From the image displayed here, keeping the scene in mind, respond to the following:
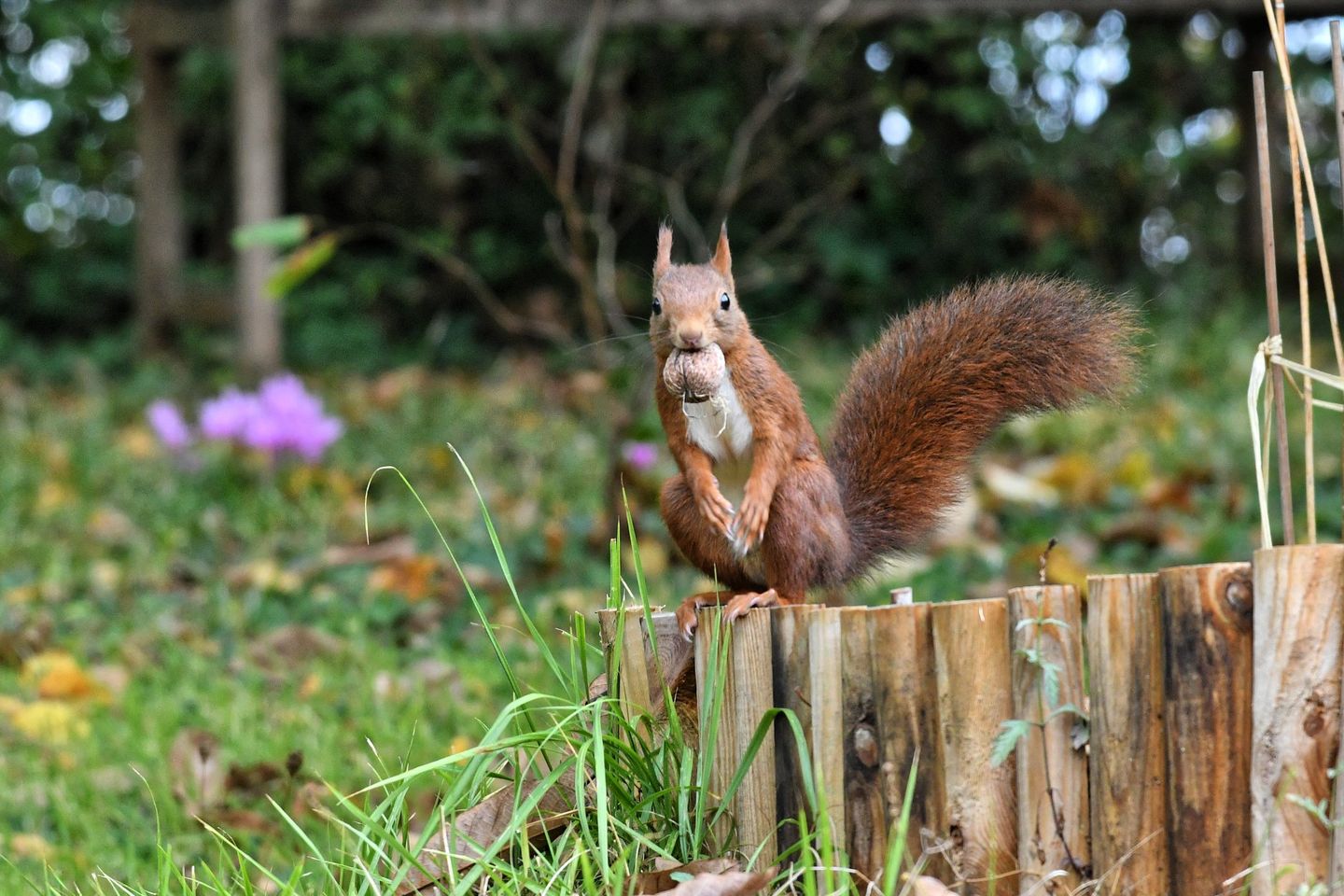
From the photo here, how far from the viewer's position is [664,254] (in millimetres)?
1970

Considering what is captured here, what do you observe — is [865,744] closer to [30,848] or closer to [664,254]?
[664,254]

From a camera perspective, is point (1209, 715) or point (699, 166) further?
point (699, 166)

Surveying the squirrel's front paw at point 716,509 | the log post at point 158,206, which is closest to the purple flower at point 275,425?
the log post at point 158,206

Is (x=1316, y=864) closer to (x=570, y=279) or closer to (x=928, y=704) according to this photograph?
(x=928, y=704)

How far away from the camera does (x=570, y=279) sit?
7.88 m

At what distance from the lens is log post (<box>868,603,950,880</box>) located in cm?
177

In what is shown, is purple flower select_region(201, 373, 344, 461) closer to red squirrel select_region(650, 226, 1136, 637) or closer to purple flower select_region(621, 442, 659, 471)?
purple flower select_region(621, 442, 659, 471)

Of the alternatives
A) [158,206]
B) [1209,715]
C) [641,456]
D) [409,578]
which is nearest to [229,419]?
[409,578]

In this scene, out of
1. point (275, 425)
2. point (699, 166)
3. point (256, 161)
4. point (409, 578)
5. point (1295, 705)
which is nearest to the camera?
point (1295, 705)

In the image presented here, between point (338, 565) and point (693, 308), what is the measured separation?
2428 mm

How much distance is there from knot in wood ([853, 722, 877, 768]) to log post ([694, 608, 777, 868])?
0.11 m

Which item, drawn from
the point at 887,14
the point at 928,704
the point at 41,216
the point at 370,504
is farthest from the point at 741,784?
the point at 41,216

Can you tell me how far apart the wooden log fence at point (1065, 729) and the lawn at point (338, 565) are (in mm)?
447

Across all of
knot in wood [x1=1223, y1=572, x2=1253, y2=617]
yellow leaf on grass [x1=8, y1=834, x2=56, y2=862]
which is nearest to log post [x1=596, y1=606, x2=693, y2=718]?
knot in wood [x1=1223, y1=572, x2=1253, y2=617]
